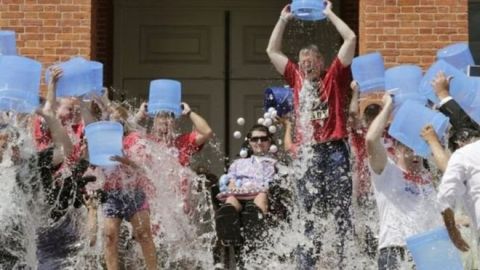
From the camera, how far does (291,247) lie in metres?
7.66

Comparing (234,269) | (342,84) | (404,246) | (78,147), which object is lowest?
(234,269)

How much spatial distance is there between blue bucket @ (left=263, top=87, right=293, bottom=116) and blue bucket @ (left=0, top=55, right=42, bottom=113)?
2030mm

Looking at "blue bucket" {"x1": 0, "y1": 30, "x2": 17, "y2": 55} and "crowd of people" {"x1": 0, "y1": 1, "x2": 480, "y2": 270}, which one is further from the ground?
"blue bucket" {"x1": 0, "y1": 30, "x2": 17, "y2": 55}

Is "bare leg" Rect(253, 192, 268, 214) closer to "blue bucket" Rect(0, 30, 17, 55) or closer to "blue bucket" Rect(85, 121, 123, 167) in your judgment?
"blue bucket" Rect(85, 121, 123, 167)

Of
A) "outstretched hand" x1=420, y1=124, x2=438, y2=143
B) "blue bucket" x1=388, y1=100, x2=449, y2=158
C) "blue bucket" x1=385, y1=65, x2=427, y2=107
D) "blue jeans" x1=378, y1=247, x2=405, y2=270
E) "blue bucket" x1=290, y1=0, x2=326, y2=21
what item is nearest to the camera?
"outstretched hand" x1=420, y1=124, x2=438, y2=143

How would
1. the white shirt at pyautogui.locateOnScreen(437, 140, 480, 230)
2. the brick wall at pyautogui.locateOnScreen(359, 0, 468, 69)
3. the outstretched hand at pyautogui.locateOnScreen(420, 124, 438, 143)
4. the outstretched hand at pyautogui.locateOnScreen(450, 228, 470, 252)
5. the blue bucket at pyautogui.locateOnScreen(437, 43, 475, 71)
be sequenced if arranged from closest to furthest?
1. the white shirt at pyautogui.locateOnScreen(437, 140, 480, 230)
2. the outstretched hand at pyautogui.locateOnScreen(450, 228, 470, 252)
3. the outstretched hand at pyautogui.locateOnScreen(420, 124, 438, 143)
4. the blue bucket at pyautogui.locateOnScreen(437, 43, 475, 71)
5. the brick wall at pyautogui.locateOnScreen(359, 0, 468, 69)

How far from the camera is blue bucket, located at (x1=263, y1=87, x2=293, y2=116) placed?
26.3 feet

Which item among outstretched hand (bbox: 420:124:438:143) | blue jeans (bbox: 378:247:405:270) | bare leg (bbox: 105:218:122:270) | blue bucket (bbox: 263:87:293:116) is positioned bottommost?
bare leg (bbox: 105:218:122:270)

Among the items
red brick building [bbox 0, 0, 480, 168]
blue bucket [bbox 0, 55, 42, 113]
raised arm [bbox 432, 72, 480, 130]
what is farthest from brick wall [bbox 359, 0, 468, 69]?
blue bucket [bbox 0, 55, 42, 113]

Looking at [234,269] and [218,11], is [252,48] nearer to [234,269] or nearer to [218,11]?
[218,11]

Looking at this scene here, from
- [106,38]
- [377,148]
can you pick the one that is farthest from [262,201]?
[106,38]

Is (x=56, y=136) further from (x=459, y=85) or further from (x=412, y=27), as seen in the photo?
(x=412, y=27)

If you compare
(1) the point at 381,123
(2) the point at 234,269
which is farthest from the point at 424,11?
(1) the point at 381,123

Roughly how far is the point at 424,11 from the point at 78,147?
410cm
